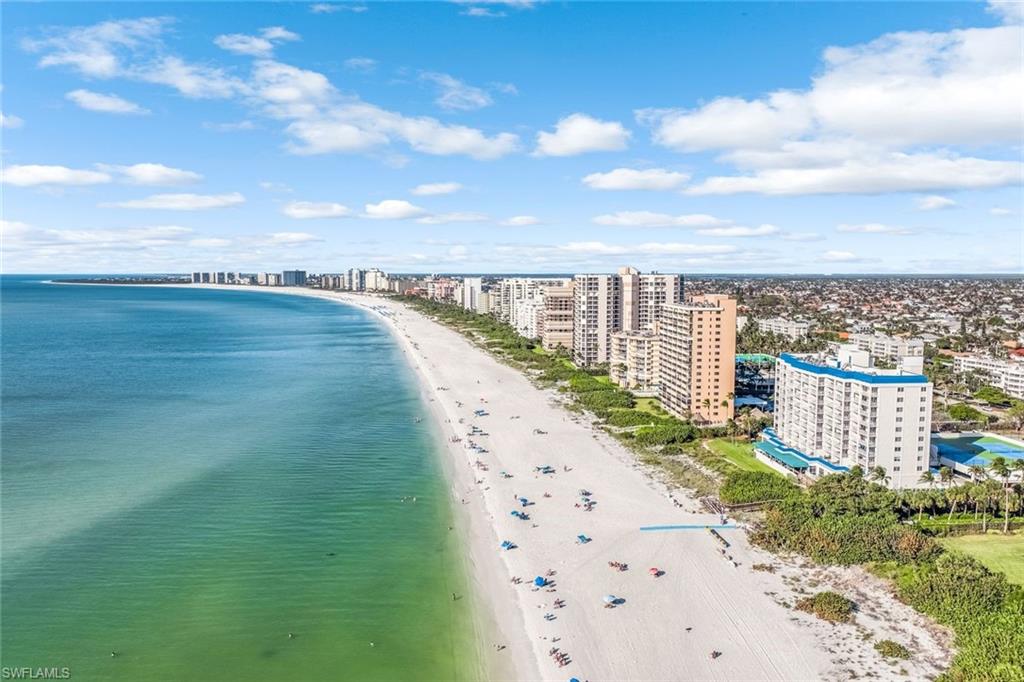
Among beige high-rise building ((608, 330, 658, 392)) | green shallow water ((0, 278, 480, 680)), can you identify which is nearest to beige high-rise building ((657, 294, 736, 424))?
beige high-rise building ((608, 330, 658, 392))

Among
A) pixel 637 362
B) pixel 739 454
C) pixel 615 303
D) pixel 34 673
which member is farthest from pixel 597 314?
pixel 34 673

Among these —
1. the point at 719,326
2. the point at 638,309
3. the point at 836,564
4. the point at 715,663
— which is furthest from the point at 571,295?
the point at 715,663

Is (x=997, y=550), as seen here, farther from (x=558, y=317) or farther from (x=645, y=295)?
(x=558, y=317)

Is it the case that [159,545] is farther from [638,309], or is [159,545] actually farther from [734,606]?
[638,309]

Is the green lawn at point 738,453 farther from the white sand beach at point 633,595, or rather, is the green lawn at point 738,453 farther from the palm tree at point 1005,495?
the palm tree at point 1005,495

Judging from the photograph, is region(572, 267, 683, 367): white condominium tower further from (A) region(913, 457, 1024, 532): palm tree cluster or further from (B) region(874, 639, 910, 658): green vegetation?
(B) region(874, 639, 910, 658): green vegetation

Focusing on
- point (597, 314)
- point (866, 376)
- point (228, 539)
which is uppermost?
point (597, 314)
